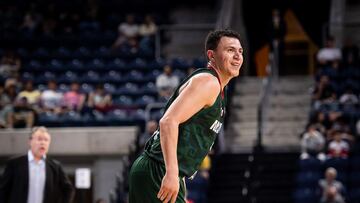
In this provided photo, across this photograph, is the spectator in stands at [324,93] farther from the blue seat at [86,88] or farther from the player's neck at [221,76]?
the player's neck at [221,76]

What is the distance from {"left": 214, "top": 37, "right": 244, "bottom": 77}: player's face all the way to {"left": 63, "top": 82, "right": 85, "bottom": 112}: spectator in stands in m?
12.0

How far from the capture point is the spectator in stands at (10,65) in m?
18.8

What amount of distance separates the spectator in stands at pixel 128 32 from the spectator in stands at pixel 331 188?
701 cm

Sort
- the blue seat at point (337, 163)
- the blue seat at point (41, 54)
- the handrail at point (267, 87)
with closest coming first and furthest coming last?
the blue seat at point (337, 163) → the handrail at point (267, 87) → the blue seat at point (41, 54)

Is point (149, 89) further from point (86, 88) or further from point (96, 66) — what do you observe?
point (96, 66)

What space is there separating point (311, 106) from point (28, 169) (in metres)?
9.23

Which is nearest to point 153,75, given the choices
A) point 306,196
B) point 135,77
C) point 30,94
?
point 135,77

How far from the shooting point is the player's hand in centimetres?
492

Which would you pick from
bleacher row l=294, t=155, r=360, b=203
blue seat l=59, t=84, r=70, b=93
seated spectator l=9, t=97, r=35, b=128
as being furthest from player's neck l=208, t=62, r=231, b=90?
blue seat l=59, t=84, r=70, b=93

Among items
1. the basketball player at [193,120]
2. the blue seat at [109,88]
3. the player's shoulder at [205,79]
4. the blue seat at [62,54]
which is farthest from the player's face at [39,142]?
the blue seat at [62,54]

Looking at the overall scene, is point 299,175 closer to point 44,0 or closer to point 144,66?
point 144,66

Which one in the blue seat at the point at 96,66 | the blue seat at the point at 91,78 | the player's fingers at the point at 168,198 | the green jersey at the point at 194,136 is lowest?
the player's fingers at the point at 168,198

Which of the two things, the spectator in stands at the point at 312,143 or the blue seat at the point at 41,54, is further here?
the blue seat at the point at 41,54

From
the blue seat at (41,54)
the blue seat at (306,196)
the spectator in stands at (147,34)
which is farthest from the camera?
the blue seat at (41,54)
